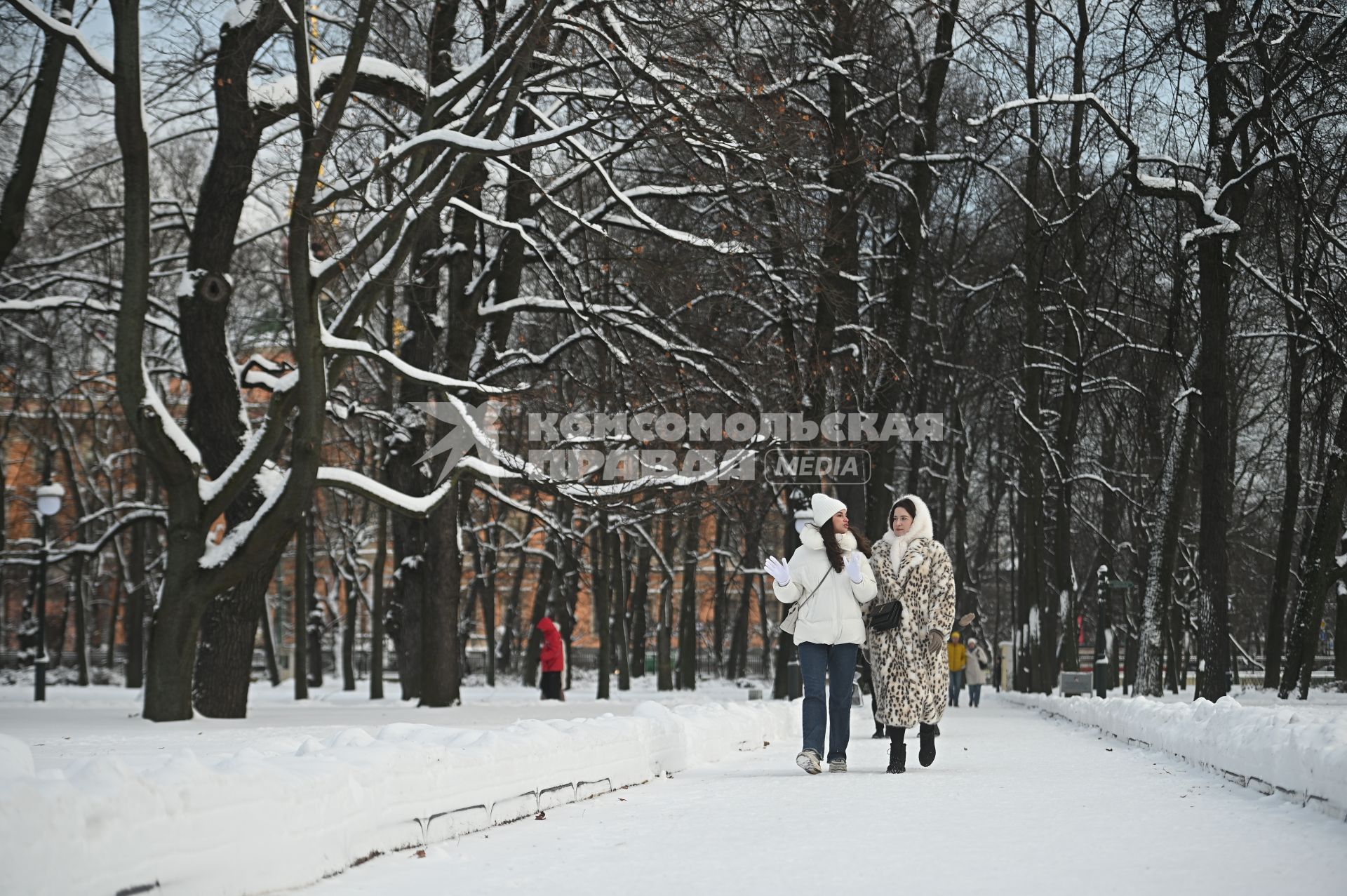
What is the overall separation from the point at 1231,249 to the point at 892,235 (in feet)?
32.4

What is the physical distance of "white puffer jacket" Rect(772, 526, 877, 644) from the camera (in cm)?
1070

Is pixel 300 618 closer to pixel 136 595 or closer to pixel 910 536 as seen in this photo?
pixel 136 595

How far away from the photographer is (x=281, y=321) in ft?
95.4

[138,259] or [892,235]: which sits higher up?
[892,235]

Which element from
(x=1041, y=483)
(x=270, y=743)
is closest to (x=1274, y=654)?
(x=1041, y=483)

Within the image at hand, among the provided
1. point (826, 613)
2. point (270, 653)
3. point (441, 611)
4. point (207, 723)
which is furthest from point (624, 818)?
point (270, 653)

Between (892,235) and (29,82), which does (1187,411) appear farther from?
Result: (29,82)

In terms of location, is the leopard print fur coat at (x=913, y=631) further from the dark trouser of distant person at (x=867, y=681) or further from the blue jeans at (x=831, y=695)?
the dark trouser of distant person at (x=867, y=681)

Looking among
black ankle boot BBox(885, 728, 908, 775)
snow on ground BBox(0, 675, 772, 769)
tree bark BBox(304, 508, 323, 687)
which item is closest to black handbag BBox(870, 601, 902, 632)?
black ankle boot BBox(885, 728, 908, 775)

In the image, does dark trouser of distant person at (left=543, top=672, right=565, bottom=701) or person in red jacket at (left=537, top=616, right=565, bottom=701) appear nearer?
person in red jacket at (left=537, top=616, right=565, bottom=701)

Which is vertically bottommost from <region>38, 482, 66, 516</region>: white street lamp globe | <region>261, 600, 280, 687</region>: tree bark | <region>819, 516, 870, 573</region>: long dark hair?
<region>261, 600, 280, 687</region>: tree bark

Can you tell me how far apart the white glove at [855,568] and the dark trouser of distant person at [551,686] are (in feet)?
65.3

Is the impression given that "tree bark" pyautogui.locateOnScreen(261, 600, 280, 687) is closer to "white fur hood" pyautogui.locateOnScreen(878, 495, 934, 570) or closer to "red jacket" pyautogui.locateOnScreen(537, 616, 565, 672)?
"red jacket" pyautogui.locateOnScreen(537, 616, 565, 672)

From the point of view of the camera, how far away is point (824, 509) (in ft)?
35.7
